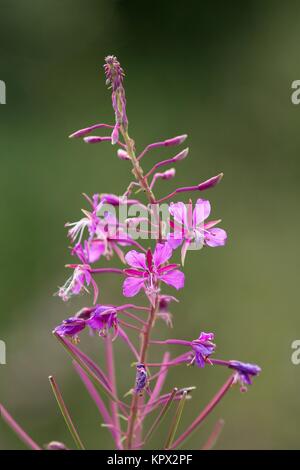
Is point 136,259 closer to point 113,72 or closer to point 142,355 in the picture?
point 142,355

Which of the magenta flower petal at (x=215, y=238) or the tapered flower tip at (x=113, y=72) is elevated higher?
the tapered flower tip at (x=113, y=72)

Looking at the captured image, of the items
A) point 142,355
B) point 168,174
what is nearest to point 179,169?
point 168,174

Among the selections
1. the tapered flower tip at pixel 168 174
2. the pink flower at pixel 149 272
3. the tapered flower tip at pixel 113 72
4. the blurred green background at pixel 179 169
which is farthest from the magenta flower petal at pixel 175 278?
the blurred green background at pixel 179 169

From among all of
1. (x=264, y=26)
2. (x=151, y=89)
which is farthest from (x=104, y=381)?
(x=264, y=26)

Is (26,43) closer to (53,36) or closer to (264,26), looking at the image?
(53,36)

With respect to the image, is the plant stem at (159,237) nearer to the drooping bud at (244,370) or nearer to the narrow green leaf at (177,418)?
the narrow green leaf at (177,418)
